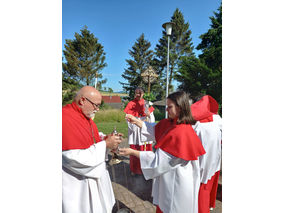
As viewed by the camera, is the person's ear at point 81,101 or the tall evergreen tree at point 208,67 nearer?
the person's ear at point 81,101

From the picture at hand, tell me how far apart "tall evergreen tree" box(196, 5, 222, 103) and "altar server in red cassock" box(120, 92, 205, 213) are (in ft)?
43.6

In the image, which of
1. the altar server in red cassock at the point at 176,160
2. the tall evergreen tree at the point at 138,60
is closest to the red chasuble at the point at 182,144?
the altar server in red cassock at the point at 176,160

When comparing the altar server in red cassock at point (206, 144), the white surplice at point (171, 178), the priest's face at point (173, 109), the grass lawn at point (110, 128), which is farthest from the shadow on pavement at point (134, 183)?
the grass lawn at point (110, 128)

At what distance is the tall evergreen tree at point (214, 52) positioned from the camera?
47.1 feet

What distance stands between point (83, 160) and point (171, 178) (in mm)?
1051

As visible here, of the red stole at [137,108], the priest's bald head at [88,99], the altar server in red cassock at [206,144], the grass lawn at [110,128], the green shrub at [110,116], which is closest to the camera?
the priest's bald head at [88,99]

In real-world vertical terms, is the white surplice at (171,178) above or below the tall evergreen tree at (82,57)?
below

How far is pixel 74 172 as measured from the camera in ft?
4.79

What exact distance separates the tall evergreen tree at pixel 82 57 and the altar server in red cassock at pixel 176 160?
20690 millimetres

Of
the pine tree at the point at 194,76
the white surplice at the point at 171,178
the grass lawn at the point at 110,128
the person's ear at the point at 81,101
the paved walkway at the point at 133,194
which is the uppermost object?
the pine tree at the point at 194,76

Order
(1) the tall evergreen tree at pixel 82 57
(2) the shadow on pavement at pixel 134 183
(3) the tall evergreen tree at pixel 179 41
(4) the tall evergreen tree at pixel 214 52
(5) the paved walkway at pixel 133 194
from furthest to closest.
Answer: (3) the tall evergreen tree at pixel 179 41 → (1) the tall evergreen tree at pixel 82 57 → (4) the tall evergreen tree at pixel 214 52 → (2) the shadow on pavement at pixel 134 183 → (5) the paved walkway at pixel 133 194

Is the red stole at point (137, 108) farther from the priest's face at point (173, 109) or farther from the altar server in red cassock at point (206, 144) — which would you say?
the priest's face at point (173, 109)

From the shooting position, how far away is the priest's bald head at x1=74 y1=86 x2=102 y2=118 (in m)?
1.57

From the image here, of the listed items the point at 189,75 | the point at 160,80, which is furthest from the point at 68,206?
the point at 160,80
